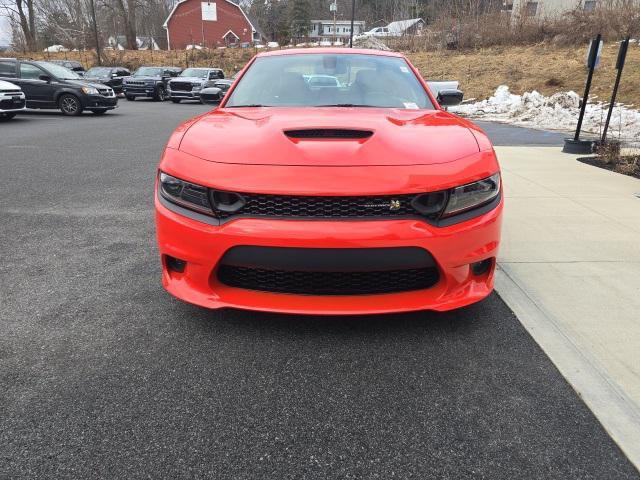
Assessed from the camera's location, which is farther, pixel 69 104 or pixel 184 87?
pixel 184 87

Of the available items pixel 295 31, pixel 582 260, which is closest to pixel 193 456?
pixel 582 260

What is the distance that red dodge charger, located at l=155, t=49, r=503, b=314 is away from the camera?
2.19 meters

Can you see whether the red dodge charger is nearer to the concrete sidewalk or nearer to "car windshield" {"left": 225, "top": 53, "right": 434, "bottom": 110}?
the concrete sidewalk

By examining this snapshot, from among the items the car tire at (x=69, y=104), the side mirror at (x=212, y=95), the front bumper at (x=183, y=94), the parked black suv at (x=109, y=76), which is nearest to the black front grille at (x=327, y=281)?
the side mirror at (x=212, y=95)

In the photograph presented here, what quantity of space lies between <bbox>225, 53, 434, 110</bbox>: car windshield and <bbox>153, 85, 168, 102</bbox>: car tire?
21.6 metres

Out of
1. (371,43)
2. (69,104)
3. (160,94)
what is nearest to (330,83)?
(69,104)

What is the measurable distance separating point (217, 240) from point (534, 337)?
173cm

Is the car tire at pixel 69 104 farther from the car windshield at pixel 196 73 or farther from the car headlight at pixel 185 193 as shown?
the car headlight at pixel 185 193

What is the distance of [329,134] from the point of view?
8.37ft

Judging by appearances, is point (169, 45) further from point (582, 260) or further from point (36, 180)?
point (582, 260)

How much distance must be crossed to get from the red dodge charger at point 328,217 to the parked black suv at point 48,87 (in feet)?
47.0

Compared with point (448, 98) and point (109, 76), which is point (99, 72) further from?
point (448, 98)

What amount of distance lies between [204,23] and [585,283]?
68141mm

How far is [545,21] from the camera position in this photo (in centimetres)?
2606
